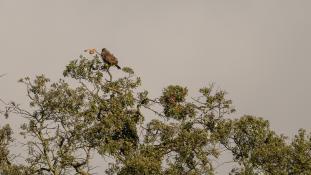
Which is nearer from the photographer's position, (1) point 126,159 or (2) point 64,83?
(1) point 126,159

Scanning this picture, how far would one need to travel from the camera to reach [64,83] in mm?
36500

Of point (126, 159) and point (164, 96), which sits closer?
point (126, 159)

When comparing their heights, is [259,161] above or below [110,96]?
below

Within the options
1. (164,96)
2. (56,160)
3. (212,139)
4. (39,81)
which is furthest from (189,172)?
(39,81)

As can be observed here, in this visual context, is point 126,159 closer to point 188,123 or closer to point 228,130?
point 188,123

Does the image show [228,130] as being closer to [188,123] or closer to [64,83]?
[188,123]

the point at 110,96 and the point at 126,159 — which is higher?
the point at 110,96

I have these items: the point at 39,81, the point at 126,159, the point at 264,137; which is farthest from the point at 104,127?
the point at 264,137

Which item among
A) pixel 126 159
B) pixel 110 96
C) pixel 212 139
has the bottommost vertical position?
pixel 126 159

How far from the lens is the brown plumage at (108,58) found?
36250 mm

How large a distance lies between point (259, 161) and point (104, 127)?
1006cm

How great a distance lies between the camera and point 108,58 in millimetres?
36250

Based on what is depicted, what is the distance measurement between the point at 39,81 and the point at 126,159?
304 inches

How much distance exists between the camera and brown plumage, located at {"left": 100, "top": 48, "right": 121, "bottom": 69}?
36250 mm
